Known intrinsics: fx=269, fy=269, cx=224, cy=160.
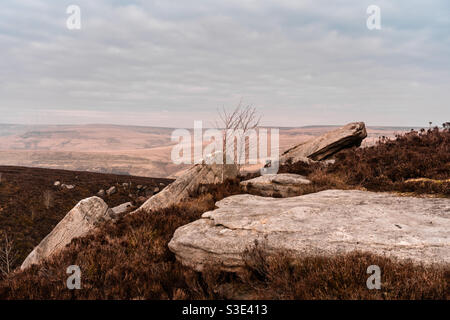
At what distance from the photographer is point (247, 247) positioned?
5.06m

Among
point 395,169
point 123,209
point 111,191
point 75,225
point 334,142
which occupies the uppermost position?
point 334,142

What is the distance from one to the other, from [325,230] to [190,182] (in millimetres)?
8341

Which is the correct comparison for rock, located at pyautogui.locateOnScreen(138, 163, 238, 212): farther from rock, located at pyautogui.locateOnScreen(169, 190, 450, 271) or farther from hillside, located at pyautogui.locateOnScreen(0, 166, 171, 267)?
hillside, located at pyautogui.locateOnScreen(0, 166, 171, 267)

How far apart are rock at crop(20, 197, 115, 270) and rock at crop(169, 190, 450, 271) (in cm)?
567

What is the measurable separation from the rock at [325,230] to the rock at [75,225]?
567cm

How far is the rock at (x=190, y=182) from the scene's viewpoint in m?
11.6

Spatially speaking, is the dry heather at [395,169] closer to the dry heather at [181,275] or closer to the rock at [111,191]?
the dry heather at [181,275]

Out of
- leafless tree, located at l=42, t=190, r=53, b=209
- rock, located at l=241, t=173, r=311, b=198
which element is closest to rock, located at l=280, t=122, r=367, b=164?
rock, located at l=241, t=173, r=311, b=198

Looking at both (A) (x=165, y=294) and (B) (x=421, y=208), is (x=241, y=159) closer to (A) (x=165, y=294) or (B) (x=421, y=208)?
(B) (x=421, y=208)

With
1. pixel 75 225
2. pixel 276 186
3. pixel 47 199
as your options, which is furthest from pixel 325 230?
pixel 47 199

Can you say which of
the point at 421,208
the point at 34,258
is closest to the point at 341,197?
the point at 421,208

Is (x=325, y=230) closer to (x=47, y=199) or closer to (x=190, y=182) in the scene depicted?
(x=190, y=182)

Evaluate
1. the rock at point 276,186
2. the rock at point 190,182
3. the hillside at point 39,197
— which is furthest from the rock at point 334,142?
the hillside at point 39,197

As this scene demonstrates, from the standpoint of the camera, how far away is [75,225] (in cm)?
1041
